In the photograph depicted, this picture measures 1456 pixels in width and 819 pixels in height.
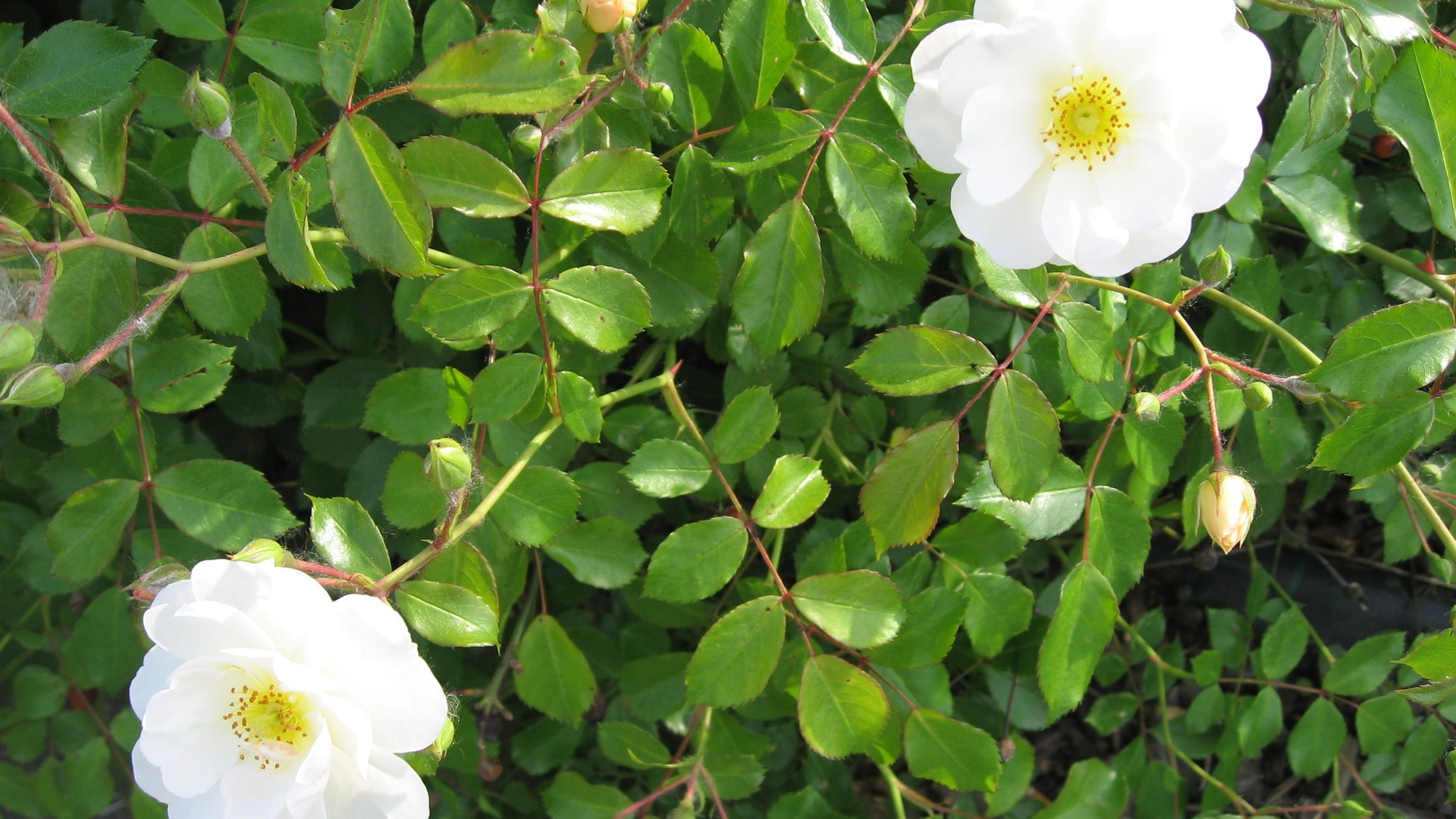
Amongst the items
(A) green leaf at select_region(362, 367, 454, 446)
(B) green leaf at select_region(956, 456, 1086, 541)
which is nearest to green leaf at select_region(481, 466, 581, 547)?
(A) green leaf at select_region(362, 367, 454, 446)

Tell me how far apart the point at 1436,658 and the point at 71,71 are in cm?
182

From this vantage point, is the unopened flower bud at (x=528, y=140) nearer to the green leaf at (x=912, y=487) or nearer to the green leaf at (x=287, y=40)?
the green leaf at (x=287, y=40)

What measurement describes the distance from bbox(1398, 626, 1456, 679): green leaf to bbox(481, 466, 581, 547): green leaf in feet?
3.59

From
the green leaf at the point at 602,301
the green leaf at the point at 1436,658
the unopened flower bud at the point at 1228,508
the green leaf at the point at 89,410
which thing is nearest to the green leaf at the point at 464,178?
the green leaf at the point at 602,301

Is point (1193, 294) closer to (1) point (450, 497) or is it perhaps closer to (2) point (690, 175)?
(2) point (690, 175)

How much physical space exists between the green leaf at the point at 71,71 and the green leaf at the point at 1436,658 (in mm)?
1737

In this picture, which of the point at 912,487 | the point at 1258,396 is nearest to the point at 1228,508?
the point at 1258,396

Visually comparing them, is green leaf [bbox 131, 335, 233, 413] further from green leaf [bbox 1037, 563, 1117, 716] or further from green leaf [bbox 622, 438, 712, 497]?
green leaf [bbox 1037, 563, 1117, 716]

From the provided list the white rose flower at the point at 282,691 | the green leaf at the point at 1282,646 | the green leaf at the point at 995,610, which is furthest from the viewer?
the green leaf at the point at 1282,646

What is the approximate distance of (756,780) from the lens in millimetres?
1546

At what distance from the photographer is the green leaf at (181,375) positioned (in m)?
1.28

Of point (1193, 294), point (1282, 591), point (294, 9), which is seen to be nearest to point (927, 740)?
point (1193, 294)

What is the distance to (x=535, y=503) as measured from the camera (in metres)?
1.30

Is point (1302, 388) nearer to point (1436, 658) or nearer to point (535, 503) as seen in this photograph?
point (1436, 658)
